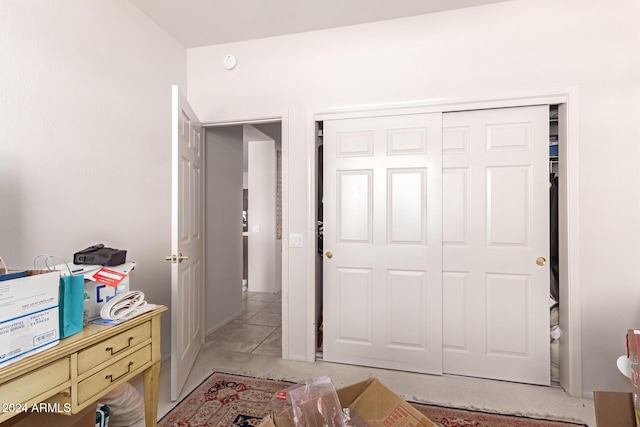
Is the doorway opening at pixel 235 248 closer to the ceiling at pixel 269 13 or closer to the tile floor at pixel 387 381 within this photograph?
the tile floor at pixel 387 381

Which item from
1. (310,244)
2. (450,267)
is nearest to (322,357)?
(310,244)

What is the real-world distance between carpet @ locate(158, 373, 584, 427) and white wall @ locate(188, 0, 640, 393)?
58cm

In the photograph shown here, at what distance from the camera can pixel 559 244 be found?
245cm

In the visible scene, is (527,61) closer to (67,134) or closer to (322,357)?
(322,357)

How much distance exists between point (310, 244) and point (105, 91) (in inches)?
71.5

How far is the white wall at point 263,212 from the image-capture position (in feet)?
18.1

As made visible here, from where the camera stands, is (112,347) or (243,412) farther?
(243,412)

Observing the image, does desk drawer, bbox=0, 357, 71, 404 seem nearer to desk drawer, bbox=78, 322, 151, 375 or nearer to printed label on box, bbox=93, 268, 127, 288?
desk drawer, bbox=78, 322, 151, 375

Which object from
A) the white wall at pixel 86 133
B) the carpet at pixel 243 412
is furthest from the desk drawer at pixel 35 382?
the carpet at pixel 243 412

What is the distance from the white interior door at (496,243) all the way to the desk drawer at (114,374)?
2.05m

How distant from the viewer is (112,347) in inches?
58.9

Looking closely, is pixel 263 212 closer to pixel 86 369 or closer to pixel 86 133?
pixel 86 133

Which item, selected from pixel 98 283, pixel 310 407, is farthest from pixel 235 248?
pixel 310 407

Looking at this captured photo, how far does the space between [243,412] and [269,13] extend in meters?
2.78
